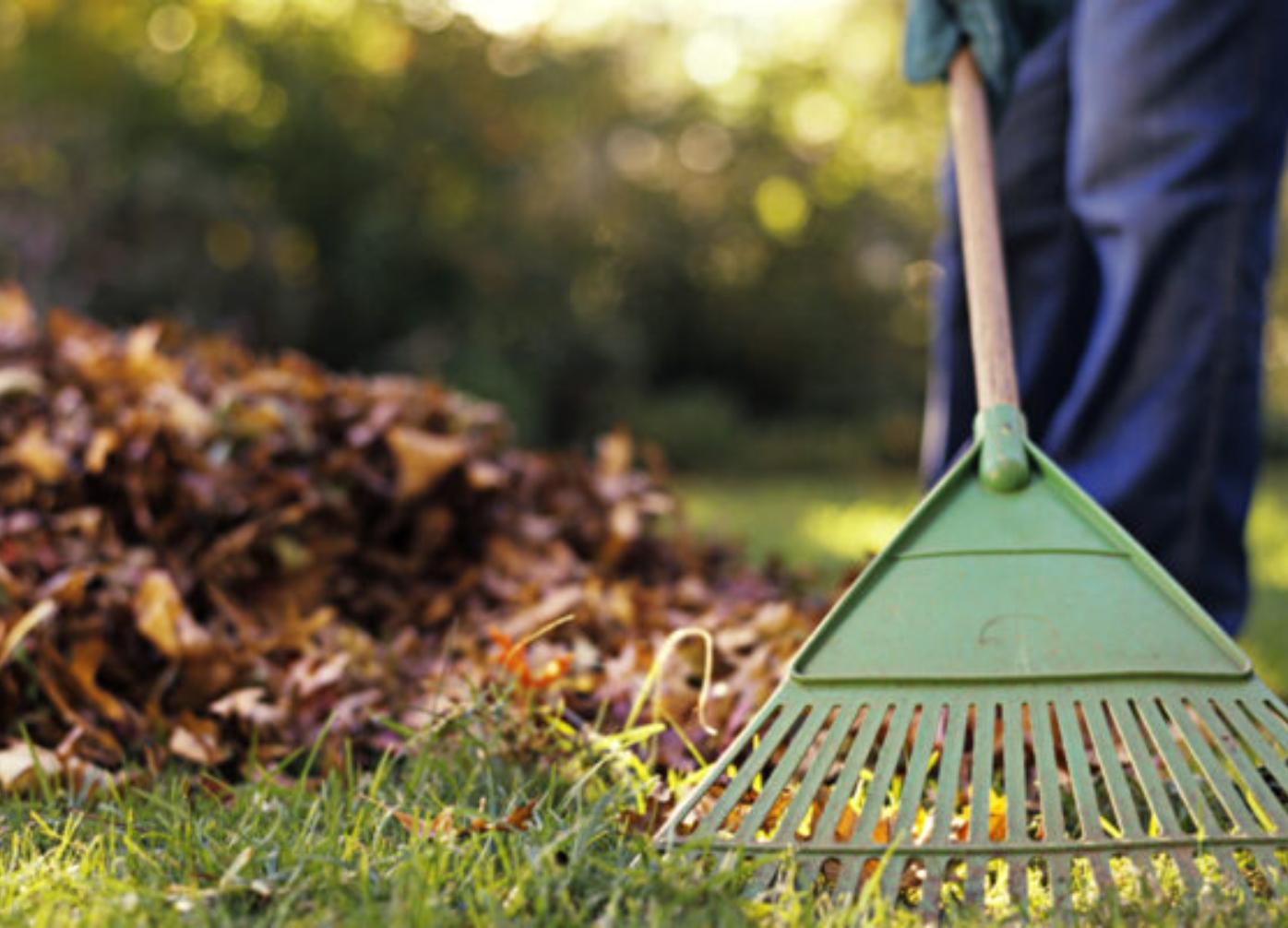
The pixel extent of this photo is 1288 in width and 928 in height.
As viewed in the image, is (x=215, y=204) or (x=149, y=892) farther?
(x=215, y=204)

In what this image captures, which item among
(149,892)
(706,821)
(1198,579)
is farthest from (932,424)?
(149,892)

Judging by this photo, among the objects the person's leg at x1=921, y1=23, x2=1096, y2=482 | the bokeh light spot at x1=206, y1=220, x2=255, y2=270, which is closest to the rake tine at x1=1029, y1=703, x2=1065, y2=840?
the person's leg at x1=921, y1=23, x2=1096, y2=482

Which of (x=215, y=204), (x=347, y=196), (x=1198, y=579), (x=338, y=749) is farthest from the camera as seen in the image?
(x=347, y=196)

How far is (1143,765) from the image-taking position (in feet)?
4.55

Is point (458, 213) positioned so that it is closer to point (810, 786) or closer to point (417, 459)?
point (417, 459)

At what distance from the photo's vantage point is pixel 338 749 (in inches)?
75.2

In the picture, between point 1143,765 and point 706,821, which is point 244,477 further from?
point 1143,765

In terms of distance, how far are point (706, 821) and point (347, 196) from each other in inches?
360

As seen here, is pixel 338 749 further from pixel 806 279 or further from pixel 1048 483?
pixel 806 279

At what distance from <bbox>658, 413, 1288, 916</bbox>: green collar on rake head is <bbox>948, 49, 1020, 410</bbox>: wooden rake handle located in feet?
0.32

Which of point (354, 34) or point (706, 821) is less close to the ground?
point (354, 34)

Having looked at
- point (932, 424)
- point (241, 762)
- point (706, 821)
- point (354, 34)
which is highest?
point (354, 34)

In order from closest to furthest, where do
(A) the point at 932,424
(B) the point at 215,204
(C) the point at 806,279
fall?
1. (A) the point at 932,424
2. (B) the point at 215,204
3. (C) the point at 806,279

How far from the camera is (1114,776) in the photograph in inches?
54.4
